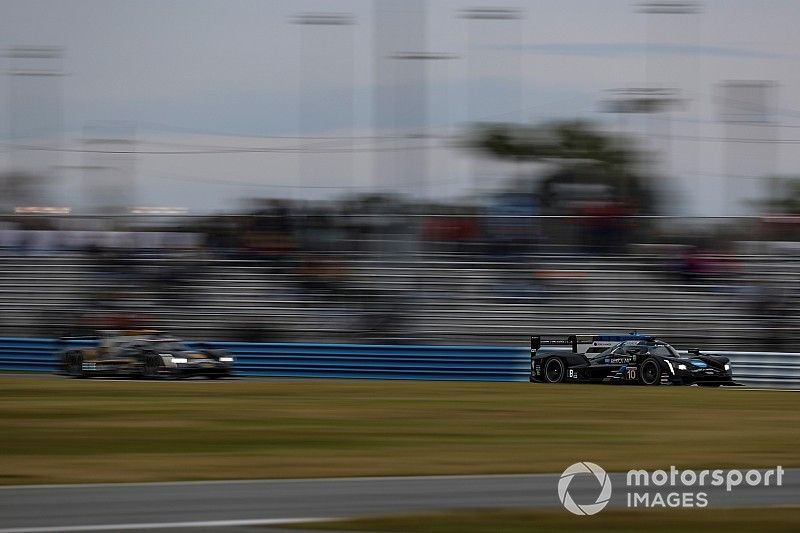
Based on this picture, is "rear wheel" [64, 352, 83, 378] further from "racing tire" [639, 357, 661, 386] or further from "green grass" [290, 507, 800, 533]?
"green grass" [290, 507, 800, 533]

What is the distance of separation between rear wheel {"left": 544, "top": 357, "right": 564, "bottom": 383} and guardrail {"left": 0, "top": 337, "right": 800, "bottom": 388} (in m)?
0.48

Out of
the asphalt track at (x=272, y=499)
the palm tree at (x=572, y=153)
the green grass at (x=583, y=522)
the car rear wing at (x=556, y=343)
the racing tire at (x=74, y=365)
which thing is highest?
the palm tree at (x=572, y=153)

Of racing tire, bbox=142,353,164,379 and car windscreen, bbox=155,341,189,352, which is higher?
car windscreen, bbox=155,341,189,352

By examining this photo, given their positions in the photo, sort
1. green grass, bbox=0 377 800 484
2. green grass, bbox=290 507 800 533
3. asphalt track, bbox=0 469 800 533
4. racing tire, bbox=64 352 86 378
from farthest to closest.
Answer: racing tire, bbox=64 352 86 378, green grass, bbox=0 377 800 484, asphalt track, bbox=0 469 800 533, green grass, bbox=290 507 800 533

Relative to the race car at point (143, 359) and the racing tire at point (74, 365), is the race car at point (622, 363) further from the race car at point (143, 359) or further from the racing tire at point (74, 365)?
the racing tire at point (74, 365)

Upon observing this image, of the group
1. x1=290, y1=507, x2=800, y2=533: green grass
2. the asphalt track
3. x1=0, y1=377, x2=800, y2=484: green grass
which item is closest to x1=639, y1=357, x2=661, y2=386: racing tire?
x1=0, y1=377, x2=800, y2=484: green grass

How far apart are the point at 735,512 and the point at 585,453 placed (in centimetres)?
262

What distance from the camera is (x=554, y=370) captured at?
16.9 meters

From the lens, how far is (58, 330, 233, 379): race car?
17109mm

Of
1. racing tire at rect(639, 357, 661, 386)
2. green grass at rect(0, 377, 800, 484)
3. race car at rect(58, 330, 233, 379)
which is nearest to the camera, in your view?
green grass at rect(0, 377, 800, 484)

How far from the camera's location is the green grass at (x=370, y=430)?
8008mm

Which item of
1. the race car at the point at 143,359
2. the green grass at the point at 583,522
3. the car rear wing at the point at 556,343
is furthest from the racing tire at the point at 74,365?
the green grass at the point at 583,522

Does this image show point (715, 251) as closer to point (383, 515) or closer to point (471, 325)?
point (471, 325)

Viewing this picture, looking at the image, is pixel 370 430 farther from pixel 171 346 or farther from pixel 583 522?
pixel 171 346
